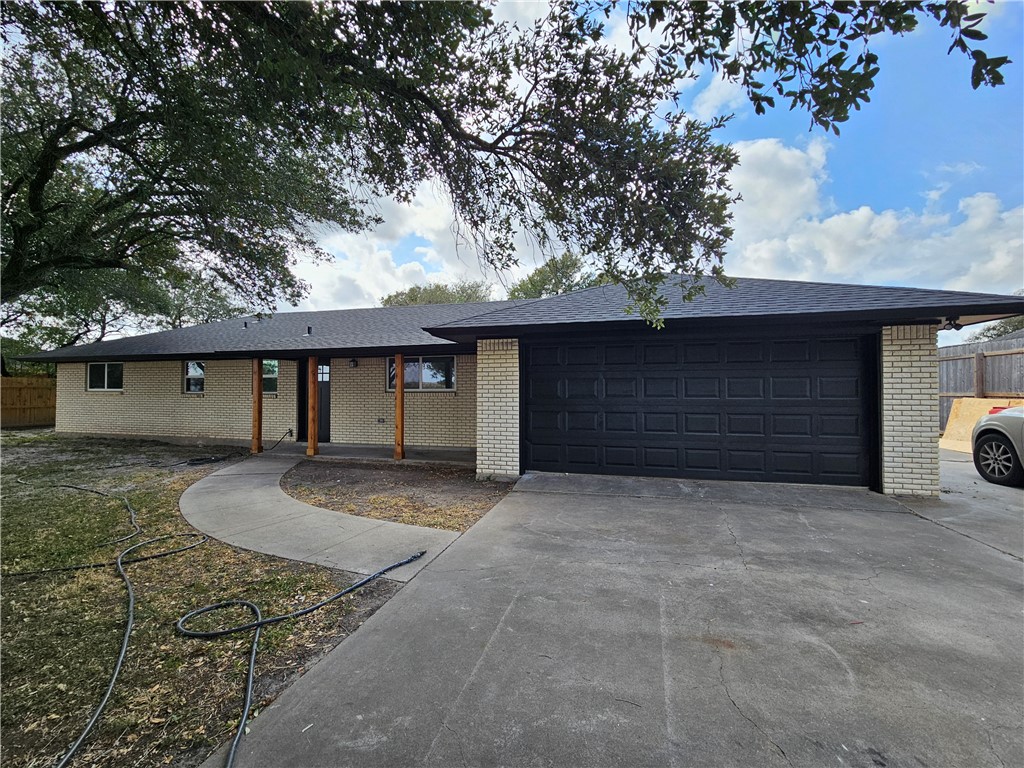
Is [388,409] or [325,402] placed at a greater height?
A: [325,402]

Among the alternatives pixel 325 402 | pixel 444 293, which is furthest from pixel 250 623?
pixel 444 293

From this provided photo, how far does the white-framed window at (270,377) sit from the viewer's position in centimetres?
1190

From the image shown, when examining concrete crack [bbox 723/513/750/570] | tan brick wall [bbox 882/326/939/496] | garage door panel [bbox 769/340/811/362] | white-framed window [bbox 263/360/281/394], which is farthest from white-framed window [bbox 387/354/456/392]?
tan brick wall [bbox 882/326/939/496]

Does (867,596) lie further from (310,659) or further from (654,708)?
(310,659)

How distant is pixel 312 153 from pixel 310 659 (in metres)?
5.92

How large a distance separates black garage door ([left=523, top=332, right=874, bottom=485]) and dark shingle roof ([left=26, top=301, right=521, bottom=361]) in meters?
3.35

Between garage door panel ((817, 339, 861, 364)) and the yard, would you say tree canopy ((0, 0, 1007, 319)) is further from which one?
garage door panel ((817, 339, 861, 364))

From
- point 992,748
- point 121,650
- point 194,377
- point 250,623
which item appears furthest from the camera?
point 194,377

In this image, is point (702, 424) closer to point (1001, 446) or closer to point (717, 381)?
point (717, 381)

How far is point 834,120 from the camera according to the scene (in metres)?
2.24

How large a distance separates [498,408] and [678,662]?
5.40 m

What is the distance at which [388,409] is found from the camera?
36.3 ft

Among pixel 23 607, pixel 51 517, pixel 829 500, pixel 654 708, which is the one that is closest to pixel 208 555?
pixel 23 607

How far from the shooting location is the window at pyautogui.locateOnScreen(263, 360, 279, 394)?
11898mm
